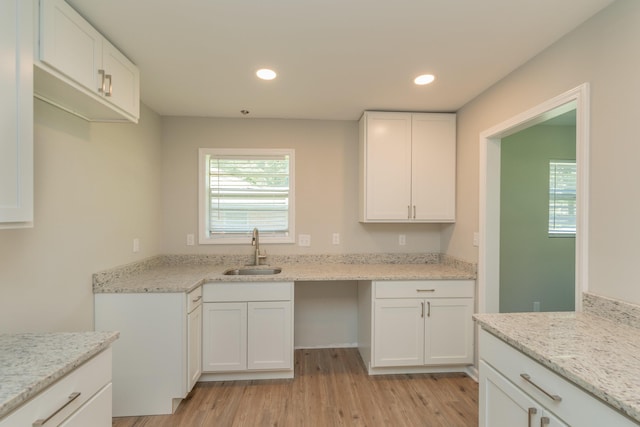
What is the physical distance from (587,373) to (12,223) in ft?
6.59

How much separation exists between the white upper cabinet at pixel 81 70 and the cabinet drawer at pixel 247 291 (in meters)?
1.36

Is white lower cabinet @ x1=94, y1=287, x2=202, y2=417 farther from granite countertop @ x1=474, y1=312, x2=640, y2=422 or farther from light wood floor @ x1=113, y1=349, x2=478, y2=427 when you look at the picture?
granite countertop @ x1=474, y1=312, x2=640, y2=422

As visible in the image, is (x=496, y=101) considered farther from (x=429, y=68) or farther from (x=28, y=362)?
(x=28, y=362)

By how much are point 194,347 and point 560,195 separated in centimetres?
383

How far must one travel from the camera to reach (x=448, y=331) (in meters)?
2.53

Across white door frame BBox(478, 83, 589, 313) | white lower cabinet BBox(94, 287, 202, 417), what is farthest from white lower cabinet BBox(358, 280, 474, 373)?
white lower cabinet BBox(94, 287, 202, 417)

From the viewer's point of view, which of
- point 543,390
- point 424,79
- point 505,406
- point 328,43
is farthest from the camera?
point 424,79

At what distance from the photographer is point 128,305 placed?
6.61 feet

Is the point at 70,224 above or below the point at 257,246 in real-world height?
above

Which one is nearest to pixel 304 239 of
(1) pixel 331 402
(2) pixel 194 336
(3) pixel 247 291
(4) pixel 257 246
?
(4) pixel 257 246

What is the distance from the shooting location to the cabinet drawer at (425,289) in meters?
2.50

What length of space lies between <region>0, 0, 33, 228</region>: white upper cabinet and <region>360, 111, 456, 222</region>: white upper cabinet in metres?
2.28

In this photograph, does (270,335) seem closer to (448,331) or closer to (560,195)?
(448,331)

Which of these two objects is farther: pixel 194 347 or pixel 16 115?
pixel 194 347
